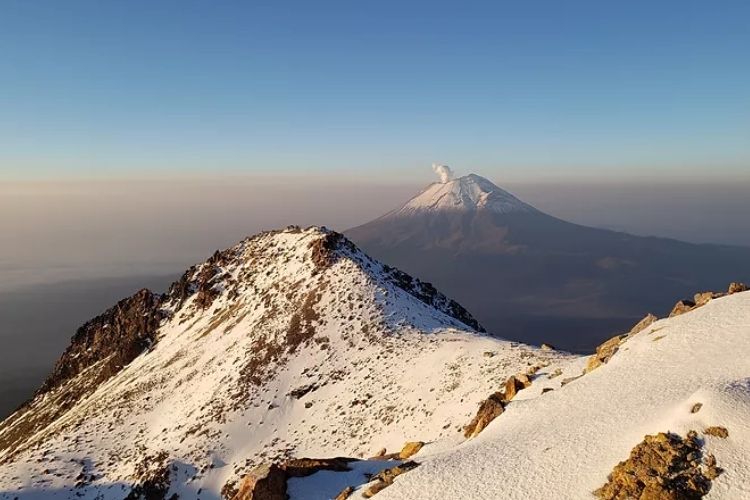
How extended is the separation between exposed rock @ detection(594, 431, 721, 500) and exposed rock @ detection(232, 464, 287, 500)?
12269 millimetres

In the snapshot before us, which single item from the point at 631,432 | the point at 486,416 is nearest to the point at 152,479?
the point at 486,416

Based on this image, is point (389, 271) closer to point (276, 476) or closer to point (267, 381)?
point (267, 381)

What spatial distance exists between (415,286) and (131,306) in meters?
58.3

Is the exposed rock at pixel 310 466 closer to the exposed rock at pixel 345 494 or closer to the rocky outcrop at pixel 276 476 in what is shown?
the rocky outcrop at pixel 276 476

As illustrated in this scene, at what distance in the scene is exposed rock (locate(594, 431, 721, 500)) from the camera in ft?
41.2

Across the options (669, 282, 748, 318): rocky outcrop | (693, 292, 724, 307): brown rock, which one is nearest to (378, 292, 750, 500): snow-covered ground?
(693, 292, 724, 307): brown rock

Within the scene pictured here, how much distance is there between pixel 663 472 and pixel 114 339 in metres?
98.4

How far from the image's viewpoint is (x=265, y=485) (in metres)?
19.3

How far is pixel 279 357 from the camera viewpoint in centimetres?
5484

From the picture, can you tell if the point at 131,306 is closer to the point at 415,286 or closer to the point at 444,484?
the point at 415,286

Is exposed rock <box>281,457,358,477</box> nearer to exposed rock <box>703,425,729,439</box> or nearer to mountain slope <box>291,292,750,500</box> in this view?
mountain slope <box>291,292,750,500</box>

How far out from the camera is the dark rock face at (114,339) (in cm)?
8138

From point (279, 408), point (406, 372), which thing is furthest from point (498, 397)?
point (279, 408)

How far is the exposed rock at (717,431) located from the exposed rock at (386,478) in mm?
9749
